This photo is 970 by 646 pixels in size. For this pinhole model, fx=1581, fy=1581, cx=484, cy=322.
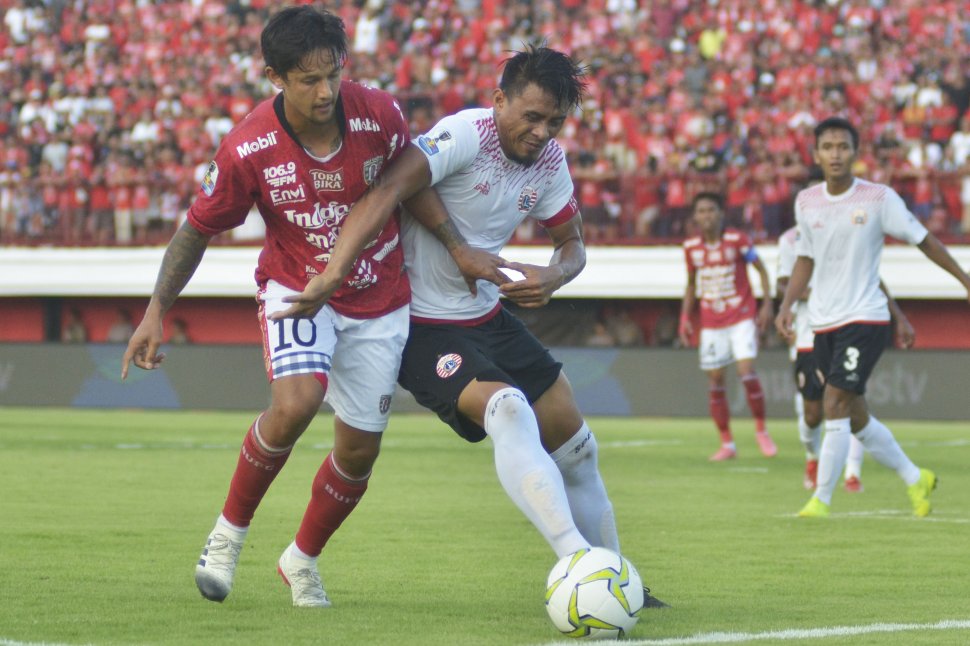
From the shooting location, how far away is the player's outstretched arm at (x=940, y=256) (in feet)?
30.8

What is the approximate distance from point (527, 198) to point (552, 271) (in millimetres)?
434

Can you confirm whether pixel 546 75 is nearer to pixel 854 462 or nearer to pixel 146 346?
pixel 146 346

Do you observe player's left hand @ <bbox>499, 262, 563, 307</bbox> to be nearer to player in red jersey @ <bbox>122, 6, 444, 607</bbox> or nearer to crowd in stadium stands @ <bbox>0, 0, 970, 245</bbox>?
player in red jersey @ <bbox>122, 6, 444, 607</bbox>

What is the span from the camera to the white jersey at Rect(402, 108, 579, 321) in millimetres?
6133

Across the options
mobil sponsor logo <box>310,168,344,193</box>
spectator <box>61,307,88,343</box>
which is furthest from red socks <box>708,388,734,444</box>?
spectator <box>61,307,88,343</box>

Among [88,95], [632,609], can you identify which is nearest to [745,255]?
[632,609]

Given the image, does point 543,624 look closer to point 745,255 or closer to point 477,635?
point 477,635

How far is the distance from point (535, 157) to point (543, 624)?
1.79 meters

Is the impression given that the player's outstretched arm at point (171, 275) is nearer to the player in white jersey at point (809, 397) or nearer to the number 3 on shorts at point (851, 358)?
the number 3 on shorts at point (851, 358)

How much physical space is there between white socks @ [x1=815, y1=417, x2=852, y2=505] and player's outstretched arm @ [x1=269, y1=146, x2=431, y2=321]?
4.68 metres

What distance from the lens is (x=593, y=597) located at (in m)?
5.20

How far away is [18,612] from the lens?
18.7 ft

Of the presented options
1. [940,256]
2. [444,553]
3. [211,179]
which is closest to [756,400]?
[940,256]

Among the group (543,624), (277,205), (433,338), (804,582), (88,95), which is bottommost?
(88,95)
